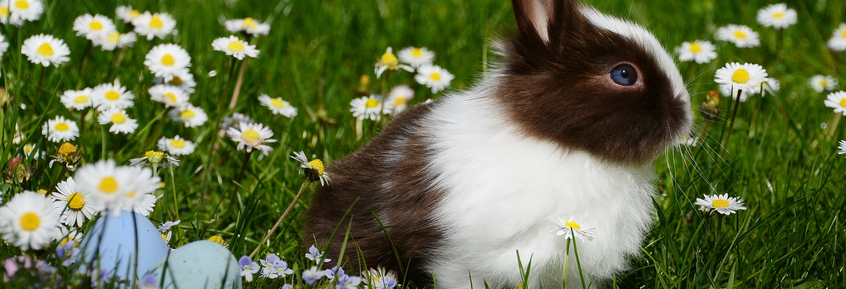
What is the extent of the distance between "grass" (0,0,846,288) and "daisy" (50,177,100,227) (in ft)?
0.58

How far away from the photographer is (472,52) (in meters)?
5.23

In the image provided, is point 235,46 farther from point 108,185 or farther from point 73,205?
point 108,185

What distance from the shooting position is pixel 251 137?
310 centimetres

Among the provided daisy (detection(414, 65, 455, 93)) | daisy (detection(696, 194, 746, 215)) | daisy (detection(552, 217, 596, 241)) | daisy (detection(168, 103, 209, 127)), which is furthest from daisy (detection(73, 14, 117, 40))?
daisy (detection(696, 194, 746, 215))

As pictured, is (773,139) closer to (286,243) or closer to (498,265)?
(498,265)

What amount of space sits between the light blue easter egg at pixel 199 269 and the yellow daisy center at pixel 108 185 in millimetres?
468

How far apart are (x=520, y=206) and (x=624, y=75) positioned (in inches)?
22.0

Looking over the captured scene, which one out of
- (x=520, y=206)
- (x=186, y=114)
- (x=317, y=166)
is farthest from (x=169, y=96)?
(x=520, y=206)

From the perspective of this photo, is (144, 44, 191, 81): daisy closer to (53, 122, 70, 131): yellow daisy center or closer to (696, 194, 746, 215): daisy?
(53, 122, 70, 131): yellow daisy center

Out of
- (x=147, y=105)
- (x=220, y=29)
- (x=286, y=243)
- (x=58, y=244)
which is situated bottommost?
(x=58, y=244)

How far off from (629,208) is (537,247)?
1.18 ft

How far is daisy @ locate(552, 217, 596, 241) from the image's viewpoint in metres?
2.44

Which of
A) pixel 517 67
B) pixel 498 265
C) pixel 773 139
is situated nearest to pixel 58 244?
pixel 498 265

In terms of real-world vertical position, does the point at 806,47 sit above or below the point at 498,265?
above
